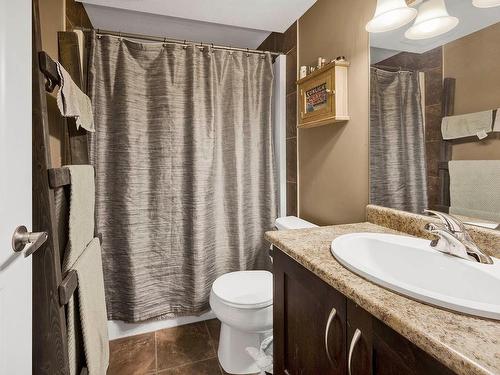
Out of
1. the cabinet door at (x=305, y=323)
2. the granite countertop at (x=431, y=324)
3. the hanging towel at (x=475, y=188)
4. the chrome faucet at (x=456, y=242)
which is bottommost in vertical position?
the cabinet door at (x=305, y=323)

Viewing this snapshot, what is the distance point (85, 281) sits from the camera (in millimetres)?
1100

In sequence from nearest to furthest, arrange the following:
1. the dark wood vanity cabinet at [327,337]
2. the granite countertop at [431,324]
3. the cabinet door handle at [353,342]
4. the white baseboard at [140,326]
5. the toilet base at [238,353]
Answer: the granite countertop at [431,324]
the dark wood vanity cabinet at [327,337]
the cabinet door handle at [353,342]
the toilet base at [238,353]
the white baseboard at [140,326]

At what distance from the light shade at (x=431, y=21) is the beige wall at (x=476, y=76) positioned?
0.27 feet

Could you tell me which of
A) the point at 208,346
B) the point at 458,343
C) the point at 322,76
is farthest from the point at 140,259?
the point at 458,343

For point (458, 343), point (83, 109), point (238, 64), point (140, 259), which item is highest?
point (238, 64)

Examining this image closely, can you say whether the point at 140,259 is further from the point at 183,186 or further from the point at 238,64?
the point at 238,64

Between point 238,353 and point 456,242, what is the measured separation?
1.30 m

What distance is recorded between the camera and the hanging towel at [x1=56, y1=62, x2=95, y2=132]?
108cm

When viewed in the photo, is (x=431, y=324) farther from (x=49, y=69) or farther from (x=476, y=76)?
(x=49, y=69)

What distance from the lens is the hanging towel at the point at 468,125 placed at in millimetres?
899

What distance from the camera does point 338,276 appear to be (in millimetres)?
736

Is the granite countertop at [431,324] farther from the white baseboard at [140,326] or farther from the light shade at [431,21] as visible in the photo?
the white baseboard at [140,326]

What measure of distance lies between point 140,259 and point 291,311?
1236 millimetres
